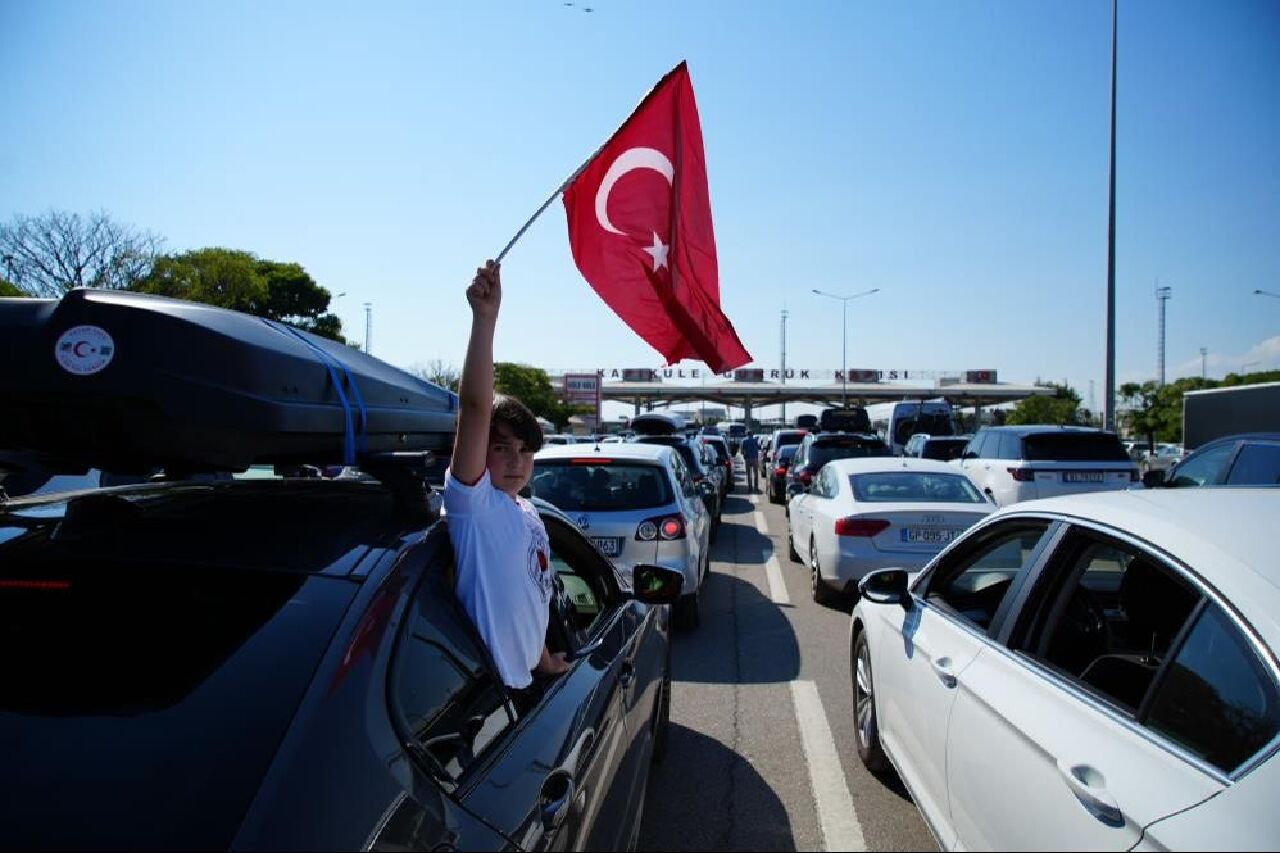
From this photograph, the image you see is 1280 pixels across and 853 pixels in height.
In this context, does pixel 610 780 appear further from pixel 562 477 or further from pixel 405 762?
pixel 562 477

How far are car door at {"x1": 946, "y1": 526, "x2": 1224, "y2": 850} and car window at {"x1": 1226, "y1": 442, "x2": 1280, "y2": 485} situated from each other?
643cm

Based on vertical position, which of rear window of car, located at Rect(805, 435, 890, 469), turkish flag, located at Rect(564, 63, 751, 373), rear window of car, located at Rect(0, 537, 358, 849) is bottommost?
rear window of car, located at Rect(805, 435, 890, 469)

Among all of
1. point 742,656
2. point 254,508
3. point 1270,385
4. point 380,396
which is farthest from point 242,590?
point 1270,385

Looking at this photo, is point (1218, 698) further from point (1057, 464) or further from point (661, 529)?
point (1057, 464)

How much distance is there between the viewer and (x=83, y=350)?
68.4 inches

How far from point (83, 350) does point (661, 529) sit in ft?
17.7

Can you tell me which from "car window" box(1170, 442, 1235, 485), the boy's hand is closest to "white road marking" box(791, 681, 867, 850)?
the boy's hand

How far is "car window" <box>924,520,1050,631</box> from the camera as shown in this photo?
3.33 meters

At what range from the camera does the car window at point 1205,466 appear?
911 cm

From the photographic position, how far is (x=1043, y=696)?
2.36m

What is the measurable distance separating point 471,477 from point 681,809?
2.28 m

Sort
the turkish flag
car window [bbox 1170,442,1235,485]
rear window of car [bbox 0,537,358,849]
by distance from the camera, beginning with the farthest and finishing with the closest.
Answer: car window [bbox 1170,442,1235,485] < the turkish flag < rear window of car [bbox 0,537,358,849]

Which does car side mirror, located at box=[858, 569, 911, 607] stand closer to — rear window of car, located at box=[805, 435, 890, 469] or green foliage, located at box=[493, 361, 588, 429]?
rear window of car, located at box=[805, 435, 890, 469]

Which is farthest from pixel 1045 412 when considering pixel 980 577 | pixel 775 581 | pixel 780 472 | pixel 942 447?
pixel 980 577
